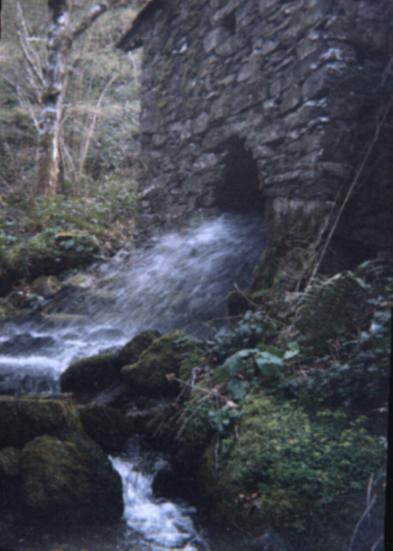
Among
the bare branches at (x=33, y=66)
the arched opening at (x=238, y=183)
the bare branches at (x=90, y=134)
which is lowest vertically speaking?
the arched opening at (x=238, y=183)

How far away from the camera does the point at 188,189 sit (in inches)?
256

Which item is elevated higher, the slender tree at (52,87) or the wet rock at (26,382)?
the slender tree at (52,87)

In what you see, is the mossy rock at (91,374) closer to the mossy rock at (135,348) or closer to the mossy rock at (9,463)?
the mossy rock at (135,348)

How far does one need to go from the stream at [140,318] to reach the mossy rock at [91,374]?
0.14m

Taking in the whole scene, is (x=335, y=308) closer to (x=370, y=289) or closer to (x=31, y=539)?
(x=370, y=289)

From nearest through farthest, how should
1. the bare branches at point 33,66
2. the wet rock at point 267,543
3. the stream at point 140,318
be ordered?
1. the wet rock at point 267,543
2. the stream at point 140,318
3. the bare branches at point 33,66

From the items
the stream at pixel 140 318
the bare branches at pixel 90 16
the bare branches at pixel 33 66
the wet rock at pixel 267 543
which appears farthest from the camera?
the bare branches at pixel 33 66

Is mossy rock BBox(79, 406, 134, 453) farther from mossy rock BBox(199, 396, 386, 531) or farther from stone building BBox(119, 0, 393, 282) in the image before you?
stone building BBox(119, 0, 393, 282)

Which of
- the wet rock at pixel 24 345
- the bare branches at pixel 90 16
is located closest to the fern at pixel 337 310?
the wet rock at pixel 24 345

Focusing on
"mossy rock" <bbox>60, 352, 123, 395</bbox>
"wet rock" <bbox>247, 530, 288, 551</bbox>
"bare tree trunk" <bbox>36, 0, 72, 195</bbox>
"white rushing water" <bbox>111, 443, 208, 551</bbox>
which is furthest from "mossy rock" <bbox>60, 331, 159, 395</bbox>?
"bare tree trunk" <bbox>36, 0, 72, 195</bbox>

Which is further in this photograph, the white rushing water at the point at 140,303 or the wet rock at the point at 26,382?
the white rushing water at the point at 140,303

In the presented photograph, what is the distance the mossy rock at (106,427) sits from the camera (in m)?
2.91

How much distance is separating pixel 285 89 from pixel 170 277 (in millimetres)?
2082

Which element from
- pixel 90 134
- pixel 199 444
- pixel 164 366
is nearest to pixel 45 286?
pixel 164 366
